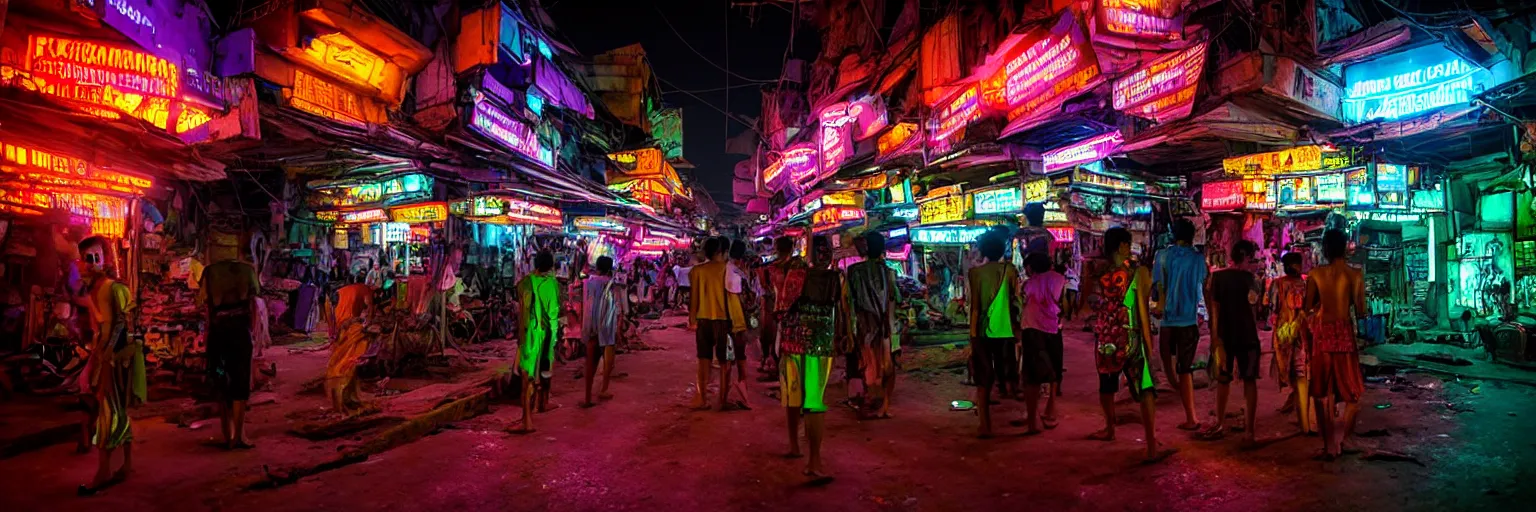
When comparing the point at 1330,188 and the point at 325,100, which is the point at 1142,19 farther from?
the point at 325,100

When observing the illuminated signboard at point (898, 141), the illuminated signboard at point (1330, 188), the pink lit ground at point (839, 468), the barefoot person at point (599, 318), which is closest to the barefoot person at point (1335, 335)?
the pink lit ground at point (839, 468)

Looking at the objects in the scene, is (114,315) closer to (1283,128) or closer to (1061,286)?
(1061,286)

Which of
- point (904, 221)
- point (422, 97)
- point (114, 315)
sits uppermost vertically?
point (422, 97)

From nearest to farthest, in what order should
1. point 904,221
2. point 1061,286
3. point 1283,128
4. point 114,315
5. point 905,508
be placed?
point 905,508, point 114,315, point 1061,286, point 1283,128, point 904,221

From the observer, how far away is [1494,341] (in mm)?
10812

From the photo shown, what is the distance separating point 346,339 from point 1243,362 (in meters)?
8.78

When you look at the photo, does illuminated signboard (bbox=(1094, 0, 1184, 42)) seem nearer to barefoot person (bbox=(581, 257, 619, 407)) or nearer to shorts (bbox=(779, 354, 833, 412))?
shorts (bbox=(779, 354, 833, 412))

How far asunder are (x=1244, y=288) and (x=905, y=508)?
149 inches

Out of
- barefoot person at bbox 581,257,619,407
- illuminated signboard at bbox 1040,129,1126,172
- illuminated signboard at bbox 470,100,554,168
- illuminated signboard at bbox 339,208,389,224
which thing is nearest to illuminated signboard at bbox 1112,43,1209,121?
illuminated signboard at bbox 1040,129,1126,172

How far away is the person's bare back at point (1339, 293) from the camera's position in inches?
214

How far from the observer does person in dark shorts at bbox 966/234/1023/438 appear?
21.5 ft

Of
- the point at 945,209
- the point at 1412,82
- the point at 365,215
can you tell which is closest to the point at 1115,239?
the point at 1412,82

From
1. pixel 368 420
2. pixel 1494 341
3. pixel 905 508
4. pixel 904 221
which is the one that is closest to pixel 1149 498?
pixel 905 508

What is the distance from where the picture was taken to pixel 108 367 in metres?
5.19
